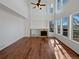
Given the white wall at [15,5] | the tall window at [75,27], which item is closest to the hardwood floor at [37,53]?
the tall window at [75,27]

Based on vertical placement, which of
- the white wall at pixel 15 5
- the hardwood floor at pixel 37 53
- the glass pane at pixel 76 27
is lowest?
the hardwood floor at pixel 37 53

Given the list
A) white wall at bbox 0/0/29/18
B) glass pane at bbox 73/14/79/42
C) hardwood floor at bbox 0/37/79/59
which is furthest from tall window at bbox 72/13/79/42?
white wall at bbox 0/0/29/18

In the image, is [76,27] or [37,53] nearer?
[37,53]

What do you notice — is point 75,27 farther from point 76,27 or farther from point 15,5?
point 15,5

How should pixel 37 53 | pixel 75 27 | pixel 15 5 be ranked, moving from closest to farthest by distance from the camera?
pixel 37 53, pixel 75 27, pixel 15 5

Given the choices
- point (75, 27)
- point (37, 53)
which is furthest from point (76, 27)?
point (37, 53)

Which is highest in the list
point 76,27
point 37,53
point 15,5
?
point 15,5

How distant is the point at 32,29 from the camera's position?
42.9 ft

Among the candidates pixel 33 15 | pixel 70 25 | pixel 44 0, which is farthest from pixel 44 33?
pixel 70 25

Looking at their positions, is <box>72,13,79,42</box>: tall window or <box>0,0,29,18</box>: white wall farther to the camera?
<box>72,13,79,42</box>: tall window

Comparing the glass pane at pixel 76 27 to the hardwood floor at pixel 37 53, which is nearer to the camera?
the hardwood floor at pixel 37 53

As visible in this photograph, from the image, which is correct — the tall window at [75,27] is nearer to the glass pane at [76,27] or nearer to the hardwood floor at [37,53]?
the glass pane at [76,27]

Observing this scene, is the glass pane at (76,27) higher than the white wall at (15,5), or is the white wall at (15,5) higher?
the white wall at (15,5)

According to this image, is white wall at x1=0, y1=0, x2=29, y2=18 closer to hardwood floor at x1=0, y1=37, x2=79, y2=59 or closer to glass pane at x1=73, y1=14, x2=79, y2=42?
hardwood floor at x1=0, y1=37, x2=79, y2=59
